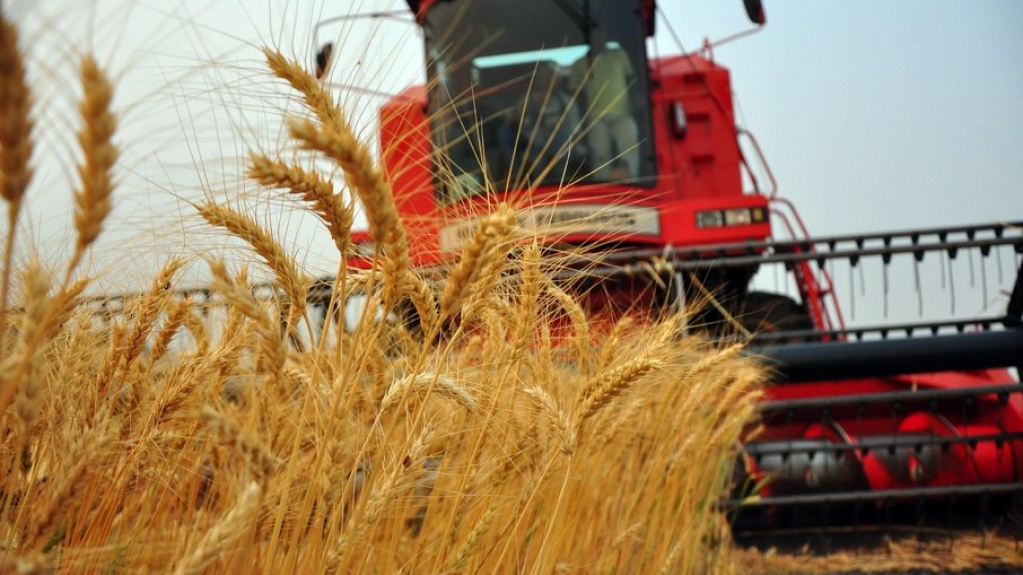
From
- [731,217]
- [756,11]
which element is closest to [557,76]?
[756,11]

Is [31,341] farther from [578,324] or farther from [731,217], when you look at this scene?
[731,217]

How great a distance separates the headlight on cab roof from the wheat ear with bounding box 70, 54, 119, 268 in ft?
12.1

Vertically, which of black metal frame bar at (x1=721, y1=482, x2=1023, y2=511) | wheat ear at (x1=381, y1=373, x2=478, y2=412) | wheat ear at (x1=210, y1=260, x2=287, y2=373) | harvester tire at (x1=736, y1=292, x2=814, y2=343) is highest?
wheat ear at (x1=210, y1=260, x2=287, y2=373)

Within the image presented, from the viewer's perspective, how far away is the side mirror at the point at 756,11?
155 inches

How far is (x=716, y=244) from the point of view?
3947 mm

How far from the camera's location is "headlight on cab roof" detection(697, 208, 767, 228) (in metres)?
3.93

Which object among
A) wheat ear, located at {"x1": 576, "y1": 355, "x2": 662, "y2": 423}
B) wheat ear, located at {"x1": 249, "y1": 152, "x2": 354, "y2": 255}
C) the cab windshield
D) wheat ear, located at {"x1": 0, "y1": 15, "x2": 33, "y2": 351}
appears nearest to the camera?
wheat ear, located at {"x1": 0, "y1": 15, "x2": 33, "y2": 351}

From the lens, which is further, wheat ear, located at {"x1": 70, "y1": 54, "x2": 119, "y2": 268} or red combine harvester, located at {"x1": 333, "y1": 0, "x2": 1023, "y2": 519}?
red combine harvester, located at {"x1": 333, "y1": 0, "x2": 1023, "y2": 519}

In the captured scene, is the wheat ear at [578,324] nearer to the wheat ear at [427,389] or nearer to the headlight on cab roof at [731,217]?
the wheat ear at [427,389]

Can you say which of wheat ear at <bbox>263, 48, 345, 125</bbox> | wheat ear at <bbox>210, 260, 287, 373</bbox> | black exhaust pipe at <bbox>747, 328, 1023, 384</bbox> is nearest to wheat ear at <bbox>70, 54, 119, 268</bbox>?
wheat ear at <bbox>210, 260, 287, 373</bbox>

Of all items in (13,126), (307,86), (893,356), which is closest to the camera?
(13,126)

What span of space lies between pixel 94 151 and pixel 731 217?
3745 mm

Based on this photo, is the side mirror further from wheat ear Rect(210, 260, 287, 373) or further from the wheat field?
wheat ear Rect(210, 260, 287, 373)

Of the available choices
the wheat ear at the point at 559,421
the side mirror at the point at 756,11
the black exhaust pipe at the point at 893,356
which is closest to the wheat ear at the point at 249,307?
the wheat ear at the point at 559,421
